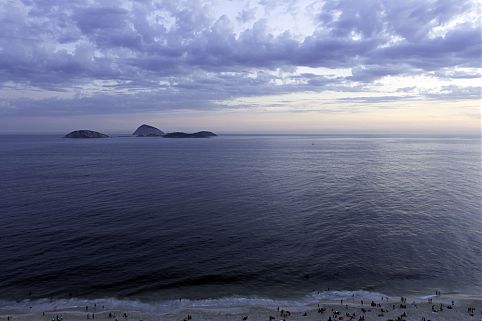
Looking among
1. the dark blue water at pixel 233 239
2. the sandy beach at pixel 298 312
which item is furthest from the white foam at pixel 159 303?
the dark blue water at pixel 233 239

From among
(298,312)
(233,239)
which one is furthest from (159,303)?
(233,239)

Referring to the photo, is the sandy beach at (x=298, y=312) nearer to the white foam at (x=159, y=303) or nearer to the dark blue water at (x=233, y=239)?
the white foam at (x=159, y=303)

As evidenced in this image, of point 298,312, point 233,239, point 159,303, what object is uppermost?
point 233,239

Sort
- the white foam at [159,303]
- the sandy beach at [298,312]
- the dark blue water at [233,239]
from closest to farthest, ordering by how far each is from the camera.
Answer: the sandy beach at [298,312]
the white foam at [159,303]
the dark blue water at [233,239]

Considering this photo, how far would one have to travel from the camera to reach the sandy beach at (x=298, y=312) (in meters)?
37.5

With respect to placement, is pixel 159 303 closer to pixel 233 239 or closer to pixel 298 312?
pixel 298 312

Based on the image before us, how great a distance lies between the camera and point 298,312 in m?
39.3

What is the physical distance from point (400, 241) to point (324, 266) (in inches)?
696

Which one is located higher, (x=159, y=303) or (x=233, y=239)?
(x=233, y=239)

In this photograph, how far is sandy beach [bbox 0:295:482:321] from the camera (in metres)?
37.5

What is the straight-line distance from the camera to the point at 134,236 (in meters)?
60.0

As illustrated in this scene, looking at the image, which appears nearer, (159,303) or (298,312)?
(298,312)

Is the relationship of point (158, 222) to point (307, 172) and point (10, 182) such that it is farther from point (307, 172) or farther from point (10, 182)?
point (307, 172)

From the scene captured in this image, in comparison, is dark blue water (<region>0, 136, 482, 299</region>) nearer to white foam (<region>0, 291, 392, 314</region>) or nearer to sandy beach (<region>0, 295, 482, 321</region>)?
white foam (<region>0, 291, 392, 314</region>)
